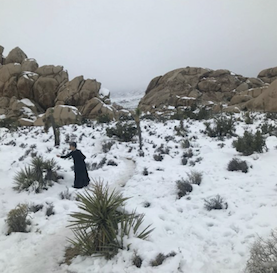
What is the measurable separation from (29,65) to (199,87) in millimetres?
37622

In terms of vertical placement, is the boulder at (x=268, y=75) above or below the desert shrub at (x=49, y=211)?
above

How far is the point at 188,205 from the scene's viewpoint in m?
4.64

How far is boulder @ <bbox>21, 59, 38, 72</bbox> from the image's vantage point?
42.5 metres

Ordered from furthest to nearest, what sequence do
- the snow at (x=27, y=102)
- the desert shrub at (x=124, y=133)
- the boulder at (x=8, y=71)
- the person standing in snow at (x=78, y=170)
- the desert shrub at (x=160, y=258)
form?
the boulder at (x=8, y=71) < the snow at (x=27, y=102) < the desert shrub at (x=124, y=133) < the person standing in snow at (x=78, y=170) < the desert shrub at (x=160, y=258)

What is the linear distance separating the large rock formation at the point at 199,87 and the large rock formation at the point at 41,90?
12.4 m

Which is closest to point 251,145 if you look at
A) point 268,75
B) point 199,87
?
point 199,87

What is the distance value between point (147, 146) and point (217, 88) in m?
40.9

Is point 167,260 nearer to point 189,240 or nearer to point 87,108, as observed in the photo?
point 189,240

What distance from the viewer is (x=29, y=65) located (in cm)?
4262

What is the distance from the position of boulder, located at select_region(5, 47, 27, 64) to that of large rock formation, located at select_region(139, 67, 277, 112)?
1114 inches

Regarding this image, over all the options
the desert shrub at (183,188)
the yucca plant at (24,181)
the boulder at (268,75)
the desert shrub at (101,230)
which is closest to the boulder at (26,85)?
the yucca plant at (24,181)

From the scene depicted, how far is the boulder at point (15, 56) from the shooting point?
44.6 metres

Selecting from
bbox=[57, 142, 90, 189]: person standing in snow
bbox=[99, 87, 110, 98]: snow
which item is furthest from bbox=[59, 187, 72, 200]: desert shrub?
bbox=[99, 87, 110, 98]: snow

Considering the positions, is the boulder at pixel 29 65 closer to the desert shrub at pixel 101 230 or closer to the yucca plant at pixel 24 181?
the yucca plant at pixel 24 181
